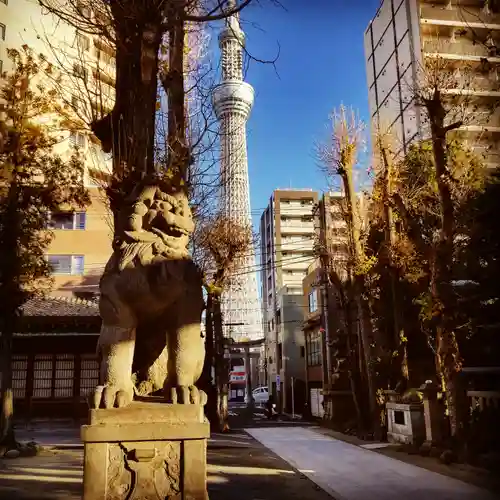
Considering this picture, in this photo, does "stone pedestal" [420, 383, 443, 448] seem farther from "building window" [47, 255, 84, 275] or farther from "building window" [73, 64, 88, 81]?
"building window" [47, 255, 84, 275]

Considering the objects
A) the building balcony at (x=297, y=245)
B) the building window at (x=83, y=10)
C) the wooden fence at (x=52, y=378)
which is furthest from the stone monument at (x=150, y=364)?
the building balcony at (x=297, y=245)

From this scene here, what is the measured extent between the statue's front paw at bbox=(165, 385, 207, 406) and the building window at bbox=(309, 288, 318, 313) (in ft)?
73.6

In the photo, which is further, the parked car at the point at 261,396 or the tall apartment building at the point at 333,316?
the parked car at the point at 261,396

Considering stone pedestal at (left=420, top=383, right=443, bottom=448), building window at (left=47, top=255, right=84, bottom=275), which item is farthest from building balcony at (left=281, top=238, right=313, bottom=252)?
stone pedestal at (left=420, top=383, right=443, bottom=448)

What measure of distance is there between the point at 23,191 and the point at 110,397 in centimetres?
812

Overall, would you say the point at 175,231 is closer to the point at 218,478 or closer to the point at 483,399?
the point at 218,478

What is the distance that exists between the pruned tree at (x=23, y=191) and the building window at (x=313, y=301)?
16875 millimetres

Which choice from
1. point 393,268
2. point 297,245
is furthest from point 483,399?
point 297,245

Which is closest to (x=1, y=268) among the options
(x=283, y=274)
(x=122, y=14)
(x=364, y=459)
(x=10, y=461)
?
(x=10, y=461)

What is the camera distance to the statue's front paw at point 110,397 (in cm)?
344

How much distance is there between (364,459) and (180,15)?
7679mm

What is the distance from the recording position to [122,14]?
4.92 m

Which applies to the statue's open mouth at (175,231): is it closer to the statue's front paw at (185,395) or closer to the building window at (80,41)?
the statue's front paw at (185,395)

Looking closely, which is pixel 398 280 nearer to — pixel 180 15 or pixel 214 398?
pixel 214 398
